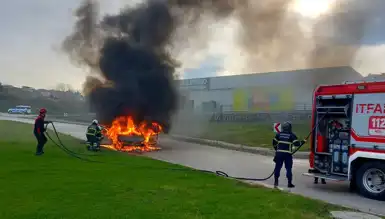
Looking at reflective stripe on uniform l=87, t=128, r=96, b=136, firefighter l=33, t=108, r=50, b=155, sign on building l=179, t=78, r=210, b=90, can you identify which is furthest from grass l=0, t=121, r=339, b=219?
sign on building l=179, t=78, r=210, b=90

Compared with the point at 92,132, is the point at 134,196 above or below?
below

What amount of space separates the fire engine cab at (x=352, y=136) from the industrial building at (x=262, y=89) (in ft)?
26.7

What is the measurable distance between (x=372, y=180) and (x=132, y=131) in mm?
13905

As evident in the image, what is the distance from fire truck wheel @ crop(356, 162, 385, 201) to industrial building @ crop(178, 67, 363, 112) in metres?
9.19

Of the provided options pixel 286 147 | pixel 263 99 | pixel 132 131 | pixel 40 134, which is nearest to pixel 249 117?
pixel 263 99

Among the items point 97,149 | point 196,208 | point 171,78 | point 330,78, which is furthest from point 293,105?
point 196,208

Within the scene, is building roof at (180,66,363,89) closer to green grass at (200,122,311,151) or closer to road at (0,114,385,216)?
green grass at (200,122,311,151)

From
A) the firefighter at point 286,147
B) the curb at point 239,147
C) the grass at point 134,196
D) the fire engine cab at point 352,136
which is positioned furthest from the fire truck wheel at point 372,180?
the curb at point 239,147

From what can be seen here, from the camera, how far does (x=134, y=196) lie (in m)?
7.05

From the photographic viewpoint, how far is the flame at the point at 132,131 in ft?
64.5

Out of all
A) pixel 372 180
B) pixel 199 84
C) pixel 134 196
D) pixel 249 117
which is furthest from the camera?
pixel 199 84

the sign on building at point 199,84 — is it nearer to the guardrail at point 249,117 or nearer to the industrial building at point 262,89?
the industrial building at point 262,89

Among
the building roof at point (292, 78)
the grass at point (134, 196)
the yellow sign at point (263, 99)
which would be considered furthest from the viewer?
the yellow sign at point (263, 99)

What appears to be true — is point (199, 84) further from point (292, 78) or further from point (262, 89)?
point (292, 78)
